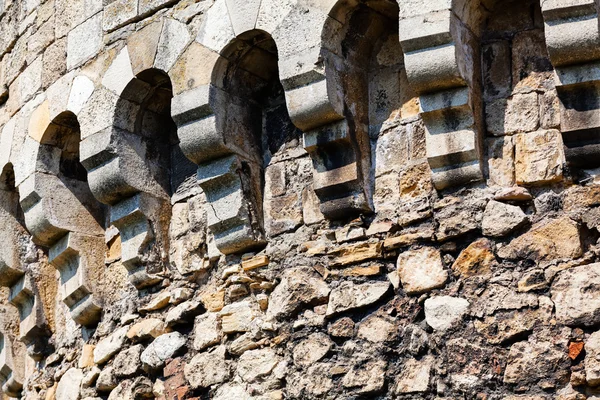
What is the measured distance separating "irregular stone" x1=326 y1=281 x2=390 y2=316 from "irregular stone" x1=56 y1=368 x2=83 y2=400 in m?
1.96

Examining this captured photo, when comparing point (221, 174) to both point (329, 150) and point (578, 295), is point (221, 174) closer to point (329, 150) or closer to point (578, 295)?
point (329, 150)

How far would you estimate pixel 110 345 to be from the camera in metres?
7.69

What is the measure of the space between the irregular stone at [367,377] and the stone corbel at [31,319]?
2.65m

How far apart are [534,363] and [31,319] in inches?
140

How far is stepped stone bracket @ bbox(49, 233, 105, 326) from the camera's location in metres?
7.91

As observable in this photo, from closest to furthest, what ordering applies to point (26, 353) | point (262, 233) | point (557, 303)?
point (557, 303), point (262, 233), point (26, 353)

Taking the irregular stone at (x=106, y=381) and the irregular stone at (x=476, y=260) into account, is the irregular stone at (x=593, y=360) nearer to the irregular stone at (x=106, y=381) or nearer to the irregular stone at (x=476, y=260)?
the irregular stone at (x=476, y=260)

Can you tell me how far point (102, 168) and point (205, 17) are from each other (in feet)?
3.34

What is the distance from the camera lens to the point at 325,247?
668cm

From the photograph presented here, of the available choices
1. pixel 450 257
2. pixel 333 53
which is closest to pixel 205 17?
pixel 333 53

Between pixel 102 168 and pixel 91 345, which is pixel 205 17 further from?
pixel 91 345

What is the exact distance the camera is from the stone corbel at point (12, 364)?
28.8 ft

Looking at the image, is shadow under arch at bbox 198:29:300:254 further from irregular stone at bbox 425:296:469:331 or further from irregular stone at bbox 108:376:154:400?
irregular stone at bbox 425:296:469:331

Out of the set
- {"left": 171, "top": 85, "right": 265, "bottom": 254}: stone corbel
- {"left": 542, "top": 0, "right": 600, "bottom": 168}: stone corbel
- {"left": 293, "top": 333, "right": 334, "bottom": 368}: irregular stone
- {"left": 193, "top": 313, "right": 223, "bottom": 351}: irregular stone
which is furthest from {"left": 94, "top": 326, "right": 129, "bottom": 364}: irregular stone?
{"left": 542, "top": 0, "right": 600, "bottom": 168}: stone corbel
